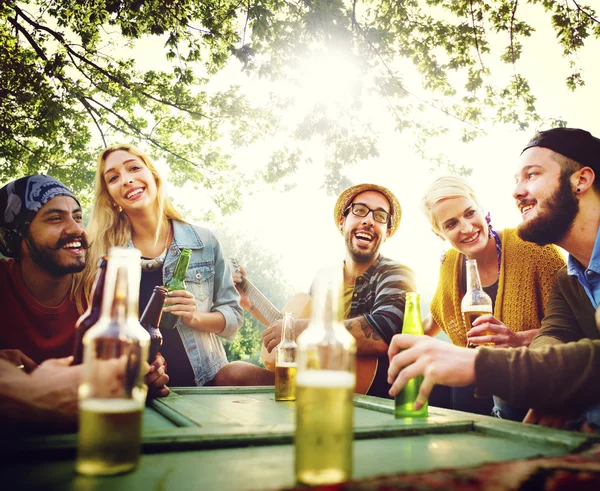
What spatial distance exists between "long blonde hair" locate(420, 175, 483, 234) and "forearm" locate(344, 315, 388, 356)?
1.12 metres

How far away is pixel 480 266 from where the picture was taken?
139 inches

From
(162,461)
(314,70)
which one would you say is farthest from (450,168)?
(162,461)

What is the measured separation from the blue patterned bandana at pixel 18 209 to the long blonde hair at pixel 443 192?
2797 mm

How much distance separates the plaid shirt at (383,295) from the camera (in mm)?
3156

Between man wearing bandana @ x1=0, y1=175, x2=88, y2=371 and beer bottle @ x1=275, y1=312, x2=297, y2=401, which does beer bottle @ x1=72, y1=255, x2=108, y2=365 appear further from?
man wearing bandana @ x1=0, y1=175, x2=88, y2=371

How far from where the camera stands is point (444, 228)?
11.4 ft

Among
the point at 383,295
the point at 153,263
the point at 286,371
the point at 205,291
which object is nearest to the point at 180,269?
the point at 153,263

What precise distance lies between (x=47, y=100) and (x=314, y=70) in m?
4.67

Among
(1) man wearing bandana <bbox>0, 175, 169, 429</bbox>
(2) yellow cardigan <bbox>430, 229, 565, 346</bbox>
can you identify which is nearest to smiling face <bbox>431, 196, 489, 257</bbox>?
(2) yellow cardigan <bbox>430, 229, 565, 346</bbox>

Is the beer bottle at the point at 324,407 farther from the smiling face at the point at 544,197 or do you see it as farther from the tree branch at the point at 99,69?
the tree branch at the point at 99,69

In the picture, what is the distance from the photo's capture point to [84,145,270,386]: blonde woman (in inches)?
127

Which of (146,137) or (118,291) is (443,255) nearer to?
(118,291)

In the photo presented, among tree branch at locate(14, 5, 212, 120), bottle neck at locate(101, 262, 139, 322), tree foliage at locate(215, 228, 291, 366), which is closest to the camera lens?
bottle neck at locate(101, 262, 139, 322)

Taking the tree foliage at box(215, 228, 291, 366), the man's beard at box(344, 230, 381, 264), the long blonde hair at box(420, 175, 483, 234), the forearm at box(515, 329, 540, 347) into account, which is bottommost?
the forearm at box(515, 329, 540, 347)
